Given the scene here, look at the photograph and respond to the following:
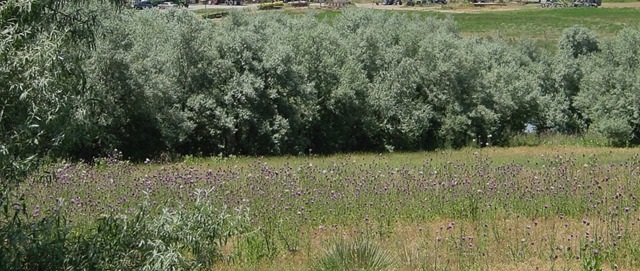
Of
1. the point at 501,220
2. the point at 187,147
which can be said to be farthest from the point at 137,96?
the point at 501,220

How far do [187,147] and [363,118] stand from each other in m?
6.35

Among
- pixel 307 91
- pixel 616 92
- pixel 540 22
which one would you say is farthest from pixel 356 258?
pixel 540 22

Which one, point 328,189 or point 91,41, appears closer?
point 91,41

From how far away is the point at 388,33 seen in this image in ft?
92.8

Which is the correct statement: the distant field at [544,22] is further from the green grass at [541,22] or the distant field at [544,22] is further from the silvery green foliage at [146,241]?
the silvery green foliage at [146,241]

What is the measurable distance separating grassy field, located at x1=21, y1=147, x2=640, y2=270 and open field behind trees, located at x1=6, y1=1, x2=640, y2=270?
1.9 inches

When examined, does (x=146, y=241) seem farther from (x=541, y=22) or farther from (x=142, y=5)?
(x=541, y=22)

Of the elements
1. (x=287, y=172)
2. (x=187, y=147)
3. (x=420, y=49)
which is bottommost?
(x=187, y=147)

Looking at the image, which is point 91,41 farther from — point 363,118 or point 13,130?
point 363,118

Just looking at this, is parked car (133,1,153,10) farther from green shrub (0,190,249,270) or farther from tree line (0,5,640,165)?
green shrub (0,190,249,270)

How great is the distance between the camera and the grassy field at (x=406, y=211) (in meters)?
8.55

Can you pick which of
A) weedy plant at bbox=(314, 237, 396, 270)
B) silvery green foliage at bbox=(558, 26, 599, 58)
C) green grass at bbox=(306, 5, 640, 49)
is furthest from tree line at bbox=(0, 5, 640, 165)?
green grass at bbox=(306, 5, 640, 49)

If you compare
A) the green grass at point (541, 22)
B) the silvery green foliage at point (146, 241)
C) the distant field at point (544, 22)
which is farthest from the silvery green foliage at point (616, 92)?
the silvery green foliage at point (146, 241)

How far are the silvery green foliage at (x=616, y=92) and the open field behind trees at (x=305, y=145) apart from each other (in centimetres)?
10
